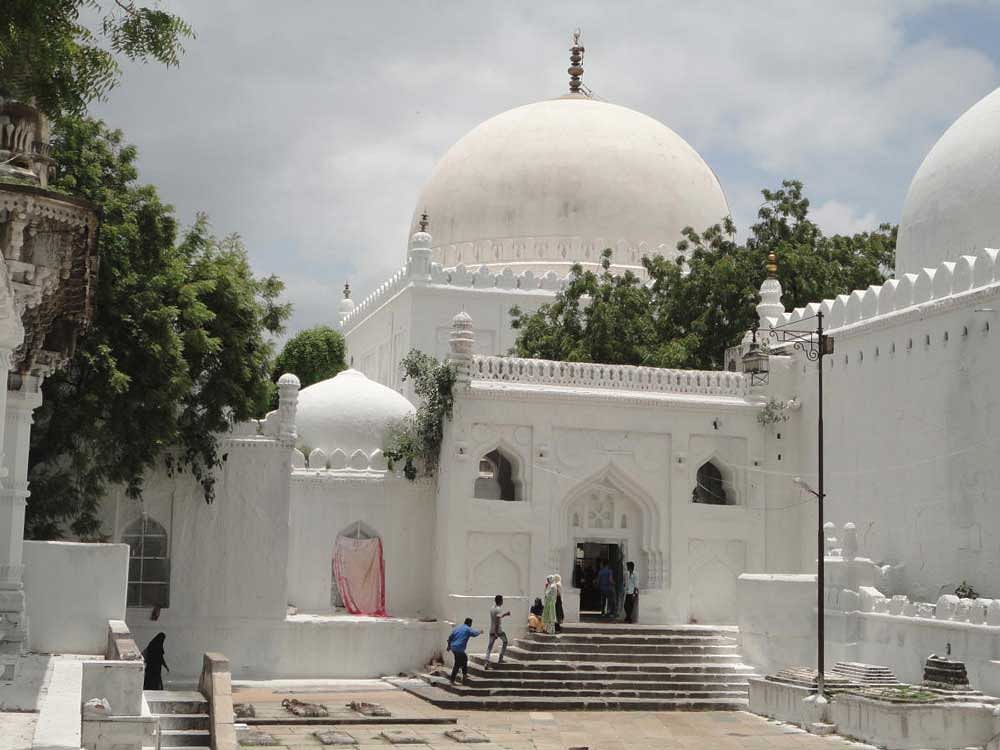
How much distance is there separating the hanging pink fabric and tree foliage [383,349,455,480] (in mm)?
1367

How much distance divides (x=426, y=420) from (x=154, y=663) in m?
5.91

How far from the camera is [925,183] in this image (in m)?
23.0

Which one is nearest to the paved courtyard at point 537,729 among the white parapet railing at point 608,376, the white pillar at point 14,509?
the white pillar at point 14,509

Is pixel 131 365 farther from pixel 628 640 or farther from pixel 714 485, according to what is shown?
pixel 714 485

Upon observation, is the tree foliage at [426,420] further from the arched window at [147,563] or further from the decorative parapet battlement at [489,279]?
the decorative parapet battlement at [489,279]

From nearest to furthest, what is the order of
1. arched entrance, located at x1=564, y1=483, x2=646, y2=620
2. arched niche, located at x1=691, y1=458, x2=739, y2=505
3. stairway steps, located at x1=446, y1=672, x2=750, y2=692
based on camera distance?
stairway steps, located at x1=446, y1=672, x2=750, y2=692 → arched entrance, located at x1=564, y1=483, x2=646, y2=620 → arched niche, located at x1=691, y1=458, x2=739, y2=505

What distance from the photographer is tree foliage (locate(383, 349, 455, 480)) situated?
23328 mm

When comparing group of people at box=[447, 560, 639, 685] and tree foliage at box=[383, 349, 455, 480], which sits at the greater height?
tree foliage at box=[383, 349, 455, 480]

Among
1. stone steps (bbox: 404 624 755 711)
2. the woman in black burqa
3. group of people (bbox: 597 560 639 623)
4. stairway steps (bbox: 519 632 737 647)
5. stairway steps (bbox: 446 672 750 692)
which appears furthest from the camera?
group of people (bbox: 597 560 639 623)

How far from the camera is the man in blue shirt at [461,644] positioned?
20859 millimetres

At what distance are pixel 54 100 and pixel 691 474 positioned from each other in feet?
50.2

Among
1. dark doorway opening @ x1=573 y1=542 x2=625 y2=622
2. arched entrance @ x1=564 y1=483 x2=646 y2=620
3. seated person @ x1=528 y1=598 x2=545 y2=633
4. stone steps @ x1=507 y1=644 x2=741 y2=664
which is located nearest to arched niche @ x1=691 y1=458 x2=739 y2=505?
arched entrance @ x1=564 y1=483 x2=646 y2=620

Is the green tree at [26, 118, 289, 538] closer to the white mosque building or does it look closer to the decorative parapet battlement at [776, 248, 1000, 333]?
the white mosque building

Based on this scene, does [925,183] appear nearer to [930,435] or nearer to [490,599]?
[930,435]
